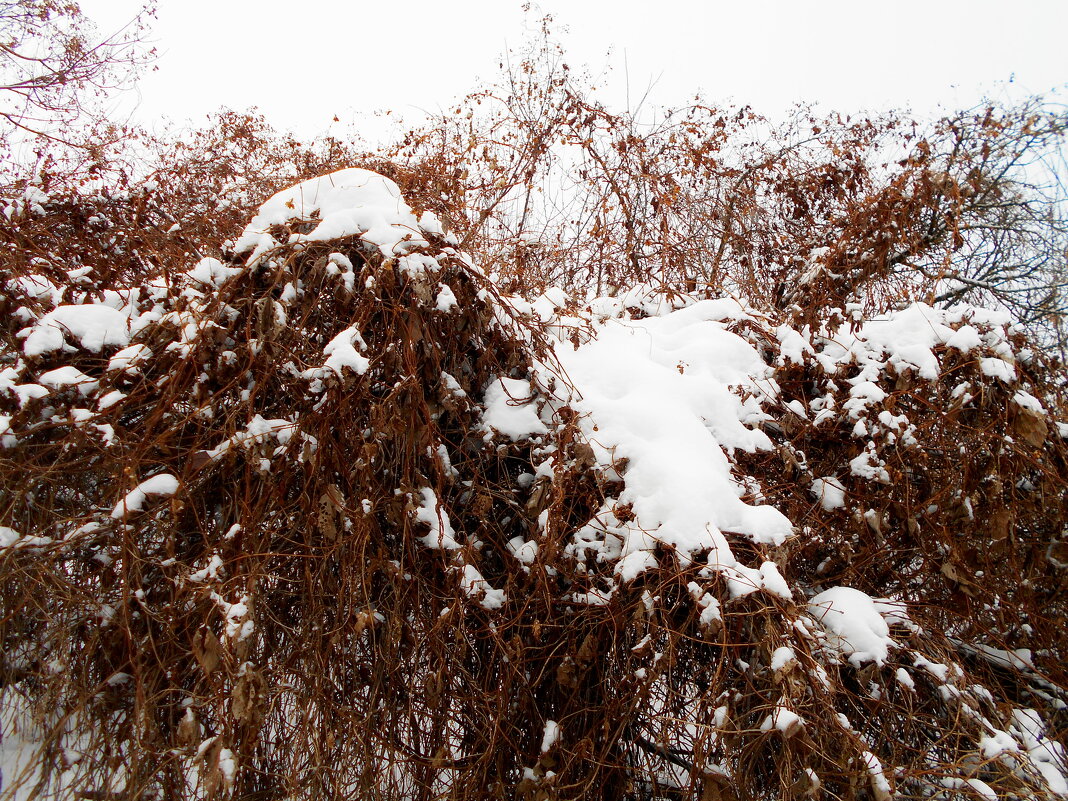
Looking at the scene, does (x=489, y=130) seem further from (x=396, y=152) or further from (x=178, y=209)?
(x=178, y=209)

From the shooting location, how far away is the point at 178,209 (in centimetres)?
Answer: 425

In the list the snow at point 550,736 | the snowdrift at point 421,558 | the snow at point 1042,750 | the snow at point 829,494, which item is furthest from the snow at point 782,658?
the snow at point 1042,750

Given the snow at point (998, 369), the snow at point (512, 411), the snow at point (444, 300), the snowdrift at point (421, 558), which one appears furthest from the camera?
the snow at point (998, 369)

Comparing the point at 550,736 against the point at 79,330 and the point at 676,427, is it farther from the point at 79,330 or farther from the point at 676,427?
the point at 79,330

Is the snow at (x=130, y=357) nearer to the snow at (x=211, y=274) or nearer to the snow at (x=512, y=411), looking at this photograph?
the snow at (x=211, y=274)

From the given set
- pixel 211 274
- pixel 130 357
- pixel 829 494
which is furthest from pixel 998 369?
pixel 130 357

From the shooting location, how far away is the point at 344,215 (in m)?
2.28

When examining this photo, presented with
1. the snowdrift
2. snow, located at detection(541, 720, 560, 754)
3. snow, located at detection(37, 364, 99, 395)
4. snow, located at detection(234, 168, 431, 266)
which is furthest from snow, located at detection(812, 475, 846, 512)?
snow, located at detection(37, 364, 99, 395)

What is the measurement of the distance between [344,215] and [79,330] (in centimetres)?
111

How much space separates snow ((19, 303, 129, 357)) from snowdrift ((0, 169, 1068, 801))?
1cm

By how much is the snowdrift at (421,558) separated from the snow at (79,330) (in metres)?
0.01

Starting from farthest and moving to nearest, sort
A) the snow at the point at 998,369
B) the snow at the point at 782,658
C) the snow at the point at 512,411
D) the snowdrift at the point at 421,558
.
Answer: the snow at the point at 998,369
the snow at the point at 512,411
the snowdrift at the point at 421,558
the snow at the point at 782,658

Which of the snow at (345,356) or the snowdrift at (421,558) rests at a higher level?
the snow at (345,356)

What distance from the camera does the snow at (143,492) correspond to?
199 cm
